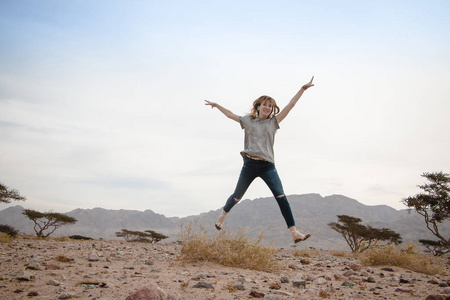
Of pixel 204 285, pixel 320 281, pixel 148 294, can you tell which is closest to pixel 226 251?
pixel 320 281

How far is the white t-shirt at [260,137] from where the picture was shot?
15.7 ft

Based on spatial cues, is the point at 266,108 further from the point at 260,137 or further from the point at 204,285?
the point at 204,285

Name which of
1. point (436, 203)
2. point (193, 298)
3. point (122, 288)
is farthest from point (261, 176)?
point (436, 203)

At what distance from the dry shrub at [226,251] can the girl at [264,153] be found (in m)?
1.15

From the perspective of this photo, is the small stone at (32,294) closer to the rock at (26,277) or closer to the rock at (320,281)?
the rock at (26,277)

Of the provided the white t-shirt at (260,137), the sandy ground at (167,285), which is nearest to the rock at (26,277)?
the sandy ground at (167,285)

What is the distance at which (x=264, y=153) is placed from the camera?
4734mm

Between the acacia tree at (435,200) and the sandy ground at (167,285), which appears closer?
the sandy ground at (167,285)

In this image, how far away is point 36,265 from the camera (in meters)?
4.27

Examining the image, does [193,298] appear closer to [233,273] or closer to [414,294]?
[233,273]

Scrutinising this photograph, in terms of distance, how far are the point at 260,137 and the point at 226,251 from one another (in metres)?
2.45

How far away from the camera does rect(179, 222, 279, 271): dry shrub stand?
568 centimetres

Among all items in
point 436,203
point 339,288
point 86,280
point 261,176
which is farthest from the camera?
point 436,203

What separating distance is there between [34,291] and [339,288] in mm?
3793
